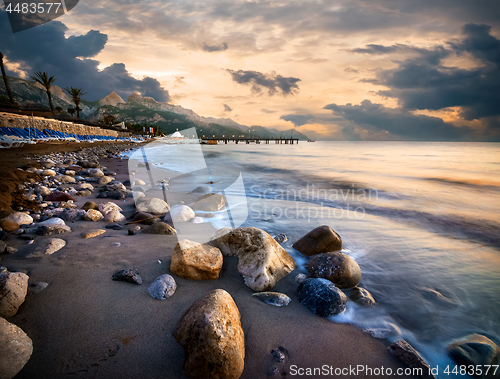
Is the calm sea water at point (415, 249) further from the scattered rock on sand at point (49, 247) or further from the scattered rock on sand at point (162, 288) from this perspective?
the scattered rock on sand at point (49, 247)

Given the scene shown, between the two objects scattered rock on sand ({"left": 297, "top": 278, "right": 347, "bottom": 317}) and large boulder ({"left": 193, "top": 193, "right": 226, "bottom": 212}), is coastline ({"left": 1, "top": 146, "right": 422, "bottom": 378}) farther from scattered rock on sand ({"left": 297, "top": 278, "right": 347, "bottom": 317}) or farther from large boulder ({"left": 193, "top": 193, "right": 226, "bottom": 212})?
large boulder ({"left": 193, "top": 193, "right": 226, "bottom": 212})

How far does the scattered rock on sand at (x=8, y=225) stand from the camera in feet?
10.8

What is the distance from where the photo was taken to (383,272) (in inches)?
144

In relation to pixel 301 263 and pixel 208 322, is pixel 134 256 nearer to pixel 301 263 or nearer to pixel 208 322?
pixel 208 322

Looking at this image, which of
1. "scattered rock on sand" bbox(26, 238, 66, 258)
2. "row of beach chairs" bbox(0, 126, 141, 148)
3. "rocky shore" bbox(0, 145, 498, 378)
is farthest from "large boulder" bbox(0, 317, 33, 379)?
"row of beach chairs" bbox(0, 126, 141, 148)

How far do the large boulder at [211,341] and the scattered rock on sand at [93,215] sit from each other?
10.7ft

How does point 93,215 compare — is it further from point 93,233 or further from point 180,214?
point 180,214

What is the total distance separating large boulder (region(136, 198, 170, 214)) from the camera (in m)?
4.88

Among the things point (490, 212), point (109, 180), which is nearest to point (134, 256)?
point (109, 180)

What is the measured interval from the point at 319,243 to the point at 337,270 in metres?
0.87

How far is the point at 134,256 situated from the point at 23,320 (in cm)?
126

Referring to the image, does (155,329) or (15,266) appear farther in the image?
(15,266)

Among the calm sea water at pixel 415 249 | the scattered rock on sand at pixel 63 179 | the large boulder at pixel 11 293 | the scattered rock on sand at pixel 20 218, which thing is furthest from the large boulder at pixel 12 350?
the scattered rock on sand at pixel 63 179

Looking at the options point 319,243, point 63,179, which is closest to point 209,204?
point 319,243
